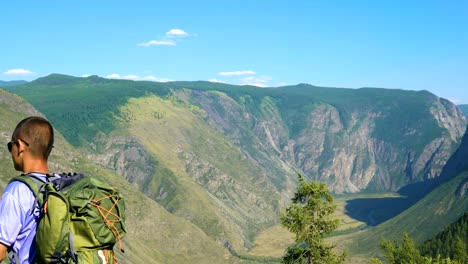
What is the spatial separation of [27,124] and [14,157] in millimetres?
608

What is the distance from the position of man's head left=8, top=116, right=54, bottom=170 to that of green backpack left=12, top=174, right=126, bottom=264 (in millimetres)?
500

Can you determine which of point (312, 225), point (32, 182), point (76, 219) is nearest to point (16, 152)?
point (32, 182)

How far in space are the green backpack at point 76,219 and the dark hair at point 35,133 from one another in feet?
1.74

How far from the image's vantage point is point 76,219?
756cm

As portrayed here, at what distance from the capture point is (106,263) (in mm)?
7902

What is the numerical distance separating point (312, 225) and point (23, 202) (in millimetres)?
30678

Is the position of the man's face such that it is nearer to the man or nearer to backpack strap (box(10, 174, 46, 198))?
the man

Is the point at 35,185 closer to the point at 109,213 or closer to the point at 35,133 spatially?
the point at 35,133

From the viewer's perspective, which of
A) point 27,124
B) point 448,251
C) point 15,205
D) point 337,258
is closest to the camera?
point 15,205

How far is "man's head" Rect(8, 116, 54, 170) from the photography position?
7984 mm

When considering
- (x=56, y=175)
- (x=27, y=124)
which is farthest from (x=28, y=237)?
(x=27, y=124)

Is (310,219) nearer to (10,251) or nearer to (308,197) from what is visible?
(308,197)

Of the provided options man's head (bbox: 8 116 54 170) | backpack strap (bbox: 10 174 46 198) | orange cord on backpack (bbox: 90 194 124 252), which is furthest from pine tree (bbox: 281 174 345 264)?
backpack strap (bbox: 10 174 46 198)

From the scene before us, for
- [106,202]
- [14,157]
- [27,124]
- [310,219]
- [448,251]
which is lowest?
[448,251]
